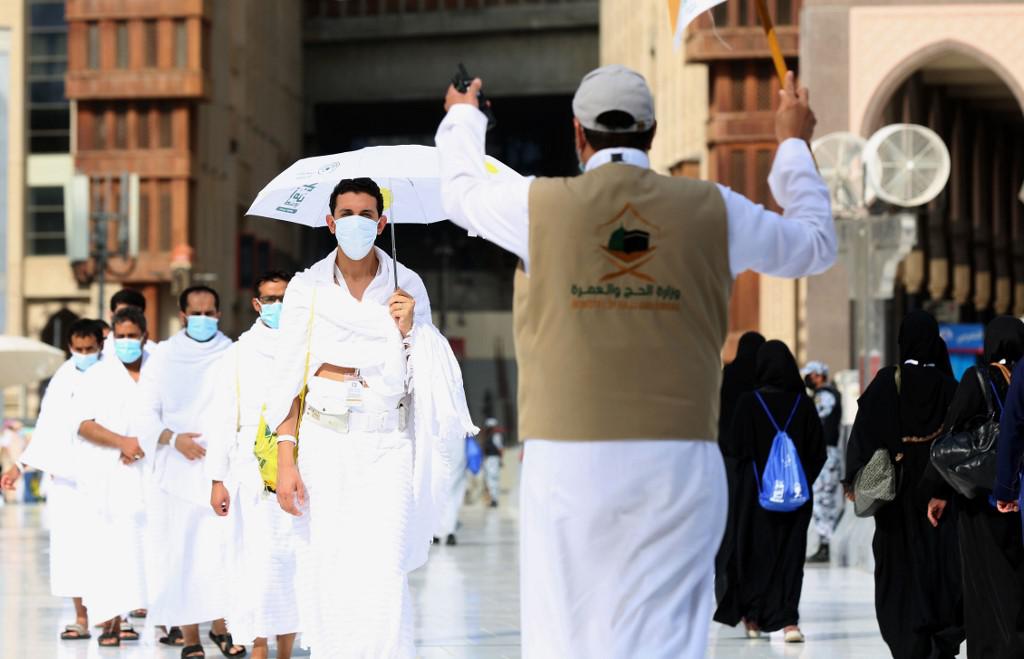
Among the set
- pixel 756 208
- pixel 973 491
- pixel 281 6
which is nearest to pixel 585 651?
pixel 756 208

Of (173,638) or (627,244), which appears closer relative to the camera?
(627,244)

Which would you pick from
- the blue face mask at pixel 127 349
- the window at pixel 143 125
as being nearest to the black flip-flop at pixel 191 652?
the blue face mask at pixel 127 349

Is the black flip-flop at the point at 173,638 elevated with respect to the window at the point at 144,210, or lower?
lower

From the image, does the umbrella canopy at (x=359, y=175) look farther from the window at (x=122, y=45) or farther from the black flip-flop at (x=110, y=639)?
the window at (x=122, y=45)

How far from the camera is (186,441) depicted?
418 inches

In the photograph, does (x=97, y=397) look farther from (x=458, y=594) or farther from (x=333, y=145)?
(x=333, y=145)

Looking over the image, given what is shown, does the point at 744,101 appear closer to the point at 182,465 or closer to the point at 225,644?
the point at 182,465

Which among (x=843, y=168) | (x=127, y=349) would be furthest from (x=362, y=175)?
(x=843, y=168)

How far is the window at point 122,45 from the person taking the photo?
4684 cm

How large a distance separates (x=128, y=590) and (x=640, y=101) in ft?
22.9

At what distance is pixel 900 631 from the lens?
364 inches

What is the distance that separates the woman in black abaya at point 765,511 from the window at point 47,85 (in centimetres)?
3930

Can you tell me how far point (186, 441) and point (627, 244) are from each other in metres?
6.74

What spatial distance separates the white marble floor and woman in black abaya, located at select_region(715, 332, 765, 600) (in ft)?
1.37
